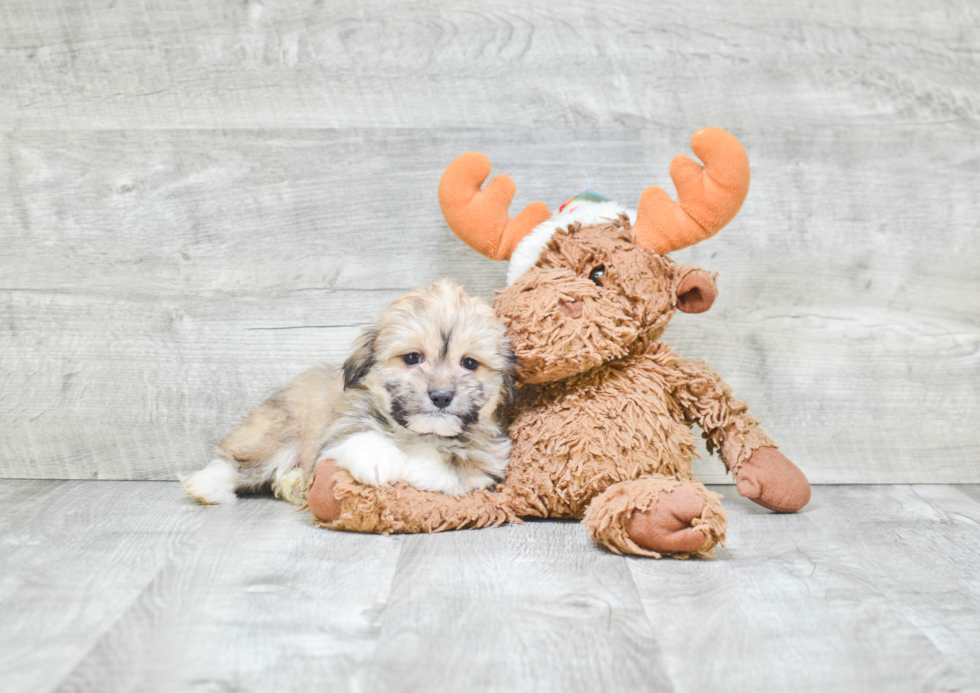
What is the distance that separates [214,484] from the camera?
6.28 feet

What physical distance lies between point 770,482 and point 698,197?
0.66 meters

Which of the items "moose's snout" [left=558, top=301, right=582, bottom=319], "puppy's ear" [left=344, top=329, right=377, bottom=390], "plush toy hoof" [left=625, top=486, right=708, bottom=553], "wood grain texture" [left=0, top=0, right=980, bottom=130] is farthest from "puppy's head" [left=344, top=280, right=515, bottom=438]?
"wood grain texture" [left=0, top=0, right=980, bottom=130]

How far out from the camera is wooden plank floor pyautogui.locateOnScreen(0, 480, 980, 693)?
3.58 ft

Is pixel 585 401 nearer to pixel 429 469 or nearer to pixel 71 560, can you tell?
pixel 429 469

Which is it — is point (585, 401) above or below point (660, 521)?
above

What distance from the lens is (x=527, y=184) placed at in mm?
2098

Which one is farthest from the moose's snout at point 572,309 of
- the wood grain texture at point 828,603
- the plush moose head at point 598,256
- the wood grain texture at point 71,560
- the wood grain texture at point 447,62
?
the wood grain texture at point 71,560

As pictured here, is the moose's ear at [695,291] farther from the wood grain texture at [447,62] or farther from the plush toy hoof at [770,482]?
the wood grain texture at [447,62]

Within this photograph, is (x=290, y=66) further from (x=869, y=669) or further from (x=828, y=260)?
(x=869, y=669)

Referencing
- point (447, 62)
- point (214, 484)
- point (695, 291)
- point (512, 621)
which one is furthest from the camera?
point (447, 62)

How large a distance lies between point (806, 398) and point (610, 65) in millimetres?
1025

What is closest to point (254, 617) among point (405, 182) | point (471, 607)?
point (471, 607)

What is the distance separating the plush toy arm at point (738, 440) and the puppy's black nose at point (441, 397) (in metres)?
0.53

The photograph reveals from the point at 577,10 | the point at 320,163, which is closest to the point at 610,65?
the point at 577,10
